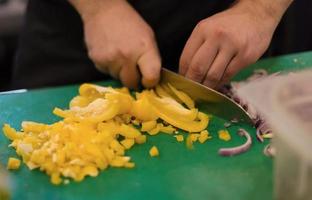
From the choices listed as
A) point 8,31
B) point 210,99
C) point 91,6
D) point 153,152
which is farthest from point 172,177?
point 8,31

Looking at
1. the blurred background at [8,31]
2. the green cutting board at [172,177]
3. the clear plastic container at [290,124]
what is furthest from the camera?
the blurred background at [8,31]

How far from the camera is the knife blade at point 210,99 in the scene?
89cm

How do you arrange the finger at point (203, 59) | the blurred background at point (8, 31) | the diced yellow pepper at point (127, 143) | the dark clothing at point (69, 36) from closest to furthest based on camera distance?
the diced yellow pepper at point (127, 143) → the finger at point (203, 59) → the dark clothing at point (69, 36) → the blurred background at point (8, 31)

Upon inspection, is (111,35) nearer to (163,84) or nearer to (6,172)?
Answer: (163,84)

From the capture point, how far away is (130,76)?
0.99m

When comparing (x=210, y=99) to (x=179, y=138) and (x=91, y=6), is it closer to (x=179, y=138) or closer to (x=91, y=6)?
(x=179, y=138)

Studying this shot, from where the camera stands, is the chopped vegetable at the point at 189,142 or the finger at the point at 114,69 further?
the finger at the point at 114,69

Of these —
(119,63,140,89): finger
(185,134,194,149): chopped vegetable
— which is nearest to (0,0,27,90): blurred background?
(119,63,140,89): finger

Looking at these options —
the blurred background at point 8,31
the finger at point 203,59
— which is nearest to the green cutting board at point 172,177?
the finger at point 203,59

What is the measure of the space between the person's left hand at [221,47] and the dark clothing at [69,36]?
0.17m

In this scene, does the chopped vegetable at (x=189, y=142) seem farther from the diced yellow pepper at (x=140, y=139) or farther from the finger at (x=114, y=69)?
the finger at (x=114, y=69)

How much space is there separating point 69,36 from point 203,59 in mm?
367

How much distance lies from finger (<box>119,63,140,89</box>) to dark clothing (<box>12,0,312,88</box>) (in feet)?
0.59

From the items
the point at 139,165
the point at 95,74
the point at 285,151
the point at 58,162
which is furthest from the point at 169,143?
the point at 95,74
